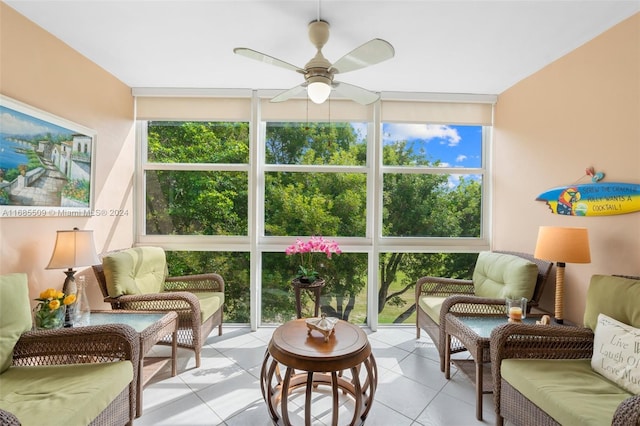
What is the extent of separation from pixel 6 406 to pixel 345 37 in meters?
2.80

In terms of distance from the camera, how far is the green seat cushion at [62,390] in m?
1.19

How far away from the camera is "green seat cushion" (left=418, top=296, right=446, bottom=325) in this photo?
2.46 m

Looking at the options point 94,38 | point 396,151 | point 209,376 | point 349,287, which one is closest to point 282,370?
point 209,376

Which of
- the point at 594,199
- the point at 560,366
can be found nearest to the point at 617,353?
the point at 560,366

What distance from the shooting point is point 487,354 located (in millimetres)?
1896

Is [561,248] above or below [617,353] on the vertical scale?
above

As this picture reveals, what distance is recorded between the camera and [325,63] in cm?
175

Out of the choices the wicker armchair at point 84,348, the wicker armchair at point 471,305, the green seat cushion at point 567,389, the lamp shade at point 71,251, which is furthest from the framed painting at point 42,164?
the green seat cushion at point 567,389

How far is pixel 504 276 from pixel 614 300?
0.84m

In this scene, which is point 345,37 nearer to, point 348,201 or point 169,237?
point 348,201

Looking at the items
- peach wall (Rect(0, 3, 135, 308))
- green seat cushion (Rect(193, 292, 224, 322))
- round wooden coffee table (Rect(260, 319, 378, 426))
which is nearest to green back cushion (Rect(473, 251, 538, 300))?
round wooden coffee table (Rect(260, 319, 378, 426))

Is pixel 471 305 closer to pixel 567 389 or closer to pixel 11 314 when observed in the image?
pixel 567 389

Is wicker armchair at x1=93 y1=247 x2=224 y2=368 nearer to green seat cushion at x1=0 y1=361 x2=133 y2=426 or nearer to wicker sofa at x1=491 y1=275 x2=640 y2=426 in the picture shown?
green seat cushion at x1=0 y1=361 x2=133 y2=426

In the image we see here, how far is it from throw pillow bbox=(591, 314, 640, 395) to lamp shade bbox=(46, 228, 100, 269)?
328 centimetres
